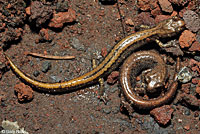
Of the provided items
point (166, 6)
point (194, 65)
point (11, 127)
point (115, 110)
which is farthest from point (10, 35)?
point (194, 65)

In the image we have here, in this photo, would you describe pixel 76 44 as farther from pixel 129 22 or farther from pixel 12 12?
pixel 12 12

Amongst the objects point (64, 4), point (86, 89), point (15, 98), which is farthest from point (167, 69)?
point (15, 98)

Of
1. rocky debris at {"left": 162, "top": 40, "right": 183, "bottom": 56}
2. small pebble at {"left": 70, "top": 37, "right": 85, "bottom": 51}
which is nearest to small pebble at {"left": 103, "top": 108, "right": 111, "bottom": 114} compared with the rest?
small pebble at {"left": 70, "top": 37, "right": 85, "bottom": 51}

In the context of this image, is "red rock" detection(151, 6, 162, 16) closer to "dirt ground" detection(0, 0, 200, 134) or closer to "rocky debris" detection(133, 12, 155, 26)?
"dirt ground" detection(0, 0, 200, 134)

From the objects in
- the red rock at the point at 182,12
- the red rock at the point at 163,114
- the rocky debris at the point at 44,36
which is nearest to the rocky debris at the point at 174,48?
the red rock at the point at 182,12

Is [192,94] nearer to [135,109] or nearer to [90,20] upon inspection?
[135,109]

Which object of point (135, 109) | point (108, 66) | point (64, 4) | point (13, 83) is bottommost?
point (135, 109)

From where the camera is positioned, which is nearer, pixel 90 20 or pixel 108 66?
pixel 108 66
